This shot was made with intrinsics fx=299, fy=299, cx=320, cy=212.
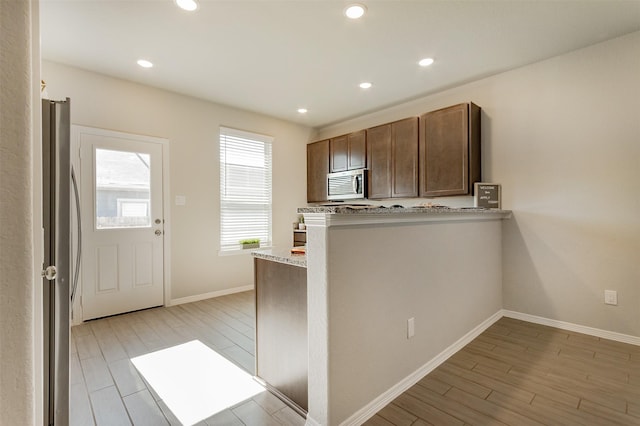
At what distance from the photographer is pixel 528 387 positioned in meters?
1.93

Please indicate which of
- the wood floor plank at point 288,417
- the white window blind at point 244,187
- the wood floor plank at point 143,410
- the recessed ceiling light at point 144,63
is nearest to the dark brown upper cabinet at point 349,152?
the white window blind at point 244,187

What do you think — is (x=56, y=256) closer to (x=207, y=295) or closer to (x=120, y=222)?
(x=120, y=222)

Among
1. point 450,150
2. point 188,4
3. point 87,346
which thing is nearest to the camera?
point 188,4

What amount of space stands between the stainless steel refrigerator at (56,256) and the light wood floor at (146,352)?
39 cm

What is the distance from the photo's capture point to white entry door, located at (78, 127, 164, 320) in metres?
3.19

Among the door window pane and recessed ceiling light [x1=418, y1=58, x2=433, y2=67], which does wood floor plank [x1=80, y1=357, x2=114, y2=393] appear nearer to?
the door window pane

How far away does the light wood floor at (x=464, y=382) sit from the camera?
167cm

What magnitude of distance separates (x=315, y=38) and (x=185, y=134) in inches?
86.4

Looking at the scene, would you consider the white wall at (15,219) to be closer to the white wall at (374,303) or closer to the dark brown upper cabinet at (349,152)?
the white wall at (374,303)

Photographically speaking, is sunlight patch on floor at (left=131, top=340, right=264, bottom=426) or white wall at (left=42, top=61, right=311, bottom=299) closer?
sunlight patch on floor at (left=131, top=340, right=264, bottom=426)

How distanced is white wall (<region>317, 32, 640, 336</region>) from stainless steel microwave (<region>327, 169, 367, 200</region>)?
1587mm

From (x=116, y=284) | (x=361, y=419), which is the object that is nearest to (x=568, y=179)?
(x=361, y=419)

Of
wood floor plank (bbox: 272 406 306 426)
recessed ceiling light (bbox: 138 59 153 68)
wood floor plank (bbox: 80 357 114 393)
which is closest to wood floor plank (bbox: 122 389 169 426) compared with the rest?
wood floor plank (bbox: 80 357 114 393)

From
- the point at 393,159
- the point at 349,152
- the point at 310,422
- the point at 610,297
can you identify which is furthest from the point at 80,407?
the point at 610,297
